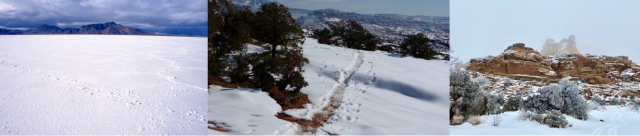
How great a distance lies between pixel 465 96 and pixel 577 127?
150cm

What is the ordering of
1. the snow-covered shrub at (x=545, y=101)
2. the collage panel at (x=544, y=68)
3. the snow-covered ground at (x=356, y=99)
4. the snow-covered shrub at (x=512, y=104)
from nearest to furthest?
the snow-covered ground at (x=356, y=99)
the collage panel at (x=544, y=68)
the snow-covered shrub at (x=545, y=101)
the snow-covered shrub at (x=512, y=104)

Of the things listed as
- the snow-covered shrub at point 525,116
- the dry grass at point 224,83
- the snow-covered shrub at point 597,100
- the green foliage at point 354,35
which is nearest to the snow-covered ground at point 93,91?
the dry grass at point 224,83

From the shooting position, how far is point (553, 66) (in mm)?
4957

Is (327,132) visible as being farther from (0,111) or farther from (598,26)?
(598,26)

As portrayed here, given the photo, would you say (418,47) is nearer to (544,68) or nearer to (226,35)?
(226,35)

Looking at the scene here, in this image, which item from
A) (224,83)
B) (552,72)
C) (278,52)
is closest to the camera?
(278,52)

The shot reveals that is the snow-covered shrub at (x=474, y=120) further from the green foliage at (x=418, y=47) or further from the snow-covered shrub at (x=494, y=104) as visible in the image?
the green foliage at (x=418, y=47)

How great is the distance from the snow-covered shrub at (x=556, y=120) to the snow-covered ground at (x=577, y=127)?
6cm

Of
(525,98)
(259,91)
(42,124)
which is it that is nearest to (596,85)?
(525,98)

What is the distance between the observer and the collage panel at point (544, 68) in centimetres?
404

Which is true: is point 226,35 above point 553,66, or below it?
above

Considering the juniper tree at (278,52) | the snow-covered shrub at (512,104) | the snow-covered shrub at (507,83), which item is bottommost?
the snow-covered shrub at (512,104)

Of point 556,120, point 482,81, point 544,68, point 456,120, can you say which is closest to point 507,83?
point 482,81

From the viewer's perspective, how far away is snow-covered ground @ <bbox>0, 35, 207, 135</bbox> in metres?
3.35
